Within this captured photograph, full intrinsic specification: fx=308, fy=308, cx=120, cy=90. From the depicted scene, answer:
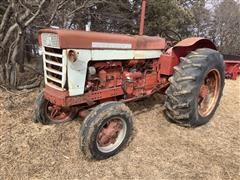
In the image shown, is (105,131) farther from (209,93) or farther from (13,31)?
(13,31)

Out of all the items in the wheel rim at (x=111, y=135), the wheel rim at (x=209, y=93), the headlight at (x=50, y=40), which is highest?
the headlight at (x=50, y=40)

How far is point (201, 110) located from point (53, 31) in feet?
8.96

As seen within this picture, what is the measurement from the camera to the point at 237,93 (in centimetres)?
720

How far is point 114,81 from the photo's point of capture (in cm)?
415

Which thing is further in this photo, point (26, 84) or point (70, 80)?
point (26, 84)

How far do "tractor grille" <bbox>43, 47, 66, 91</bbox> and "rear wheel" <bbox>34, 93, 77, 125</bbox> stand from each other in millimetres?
445

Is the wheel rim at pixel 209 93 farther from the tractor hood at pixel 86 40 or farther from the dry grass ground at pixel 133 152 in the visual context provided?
the tractor hood at pixel 86 40

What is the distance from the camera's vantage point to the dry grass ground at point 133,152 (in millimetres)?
3451

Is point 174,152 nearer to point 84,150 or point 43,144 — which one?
point 84,150

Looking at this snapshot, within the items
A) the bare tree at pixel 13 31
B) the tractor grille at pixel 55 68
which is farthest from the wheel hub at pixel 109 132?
the bare tree at pixel 13 31

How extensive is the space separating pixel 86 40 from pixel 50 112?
134 centimetres

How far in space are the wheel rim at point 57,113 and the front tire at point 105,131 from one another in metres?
0.95

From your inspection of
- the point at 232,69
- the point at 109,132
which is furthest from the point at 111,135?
the point at 232,69

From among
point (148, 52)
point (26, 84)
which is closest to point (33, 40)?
point (26, 84)
